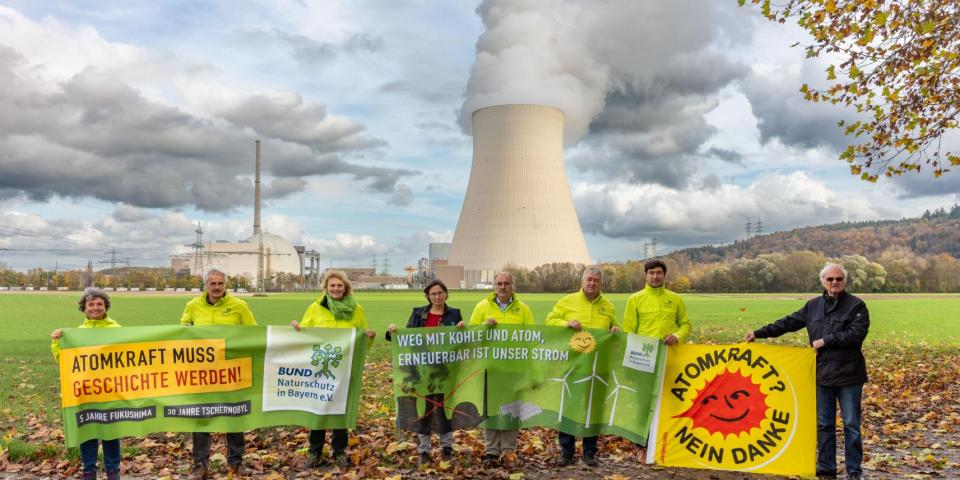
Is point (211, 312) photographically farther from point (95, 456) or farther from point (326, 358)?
point (95, 456)

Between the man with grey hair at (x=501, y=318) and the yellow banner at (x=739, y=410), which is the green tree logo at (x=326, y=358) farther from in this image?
the yellow banner at (x=739, y=410)

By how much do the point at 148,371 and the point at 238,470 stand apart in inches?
39.9

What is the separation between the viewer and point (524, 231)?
44250mm

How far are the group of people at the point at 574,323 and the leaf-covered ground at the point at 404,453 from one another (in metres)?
0.16

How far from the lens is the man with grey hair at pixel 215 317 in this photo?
17.0 ft

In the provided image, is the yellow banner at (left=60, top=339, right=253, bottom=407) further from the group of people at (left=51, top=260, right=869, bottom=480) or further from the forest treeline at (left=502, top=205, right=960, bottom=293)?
the forest treeline at (left=502, top=205, right=960, bottom=293)

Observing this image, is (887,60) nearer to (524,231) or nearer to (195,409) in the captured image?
(195,409)

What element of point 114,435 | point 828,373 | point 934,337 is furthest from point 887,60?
point 934,337

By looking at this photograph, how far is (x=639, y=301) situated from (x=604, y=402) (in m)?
0.85

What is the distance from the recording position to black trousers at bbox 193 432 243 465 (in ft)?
17.0

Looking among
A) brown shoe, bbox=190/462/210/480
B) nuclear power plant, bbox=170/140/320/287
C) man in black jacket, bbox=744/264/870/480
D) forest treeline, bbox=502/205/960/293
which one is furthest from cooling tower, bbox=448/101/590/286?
nuclear power plant, bbox=170/140/320/287

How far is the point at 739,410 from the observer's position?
523 centimetres

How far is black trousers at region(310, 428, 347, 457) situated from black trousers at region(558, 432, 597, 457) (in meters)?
1.71

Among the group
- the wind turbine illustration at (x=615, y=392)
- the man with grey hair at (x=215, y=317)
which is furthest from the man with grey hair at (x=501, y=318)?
the man with grey hair at (x=215, y=317)
